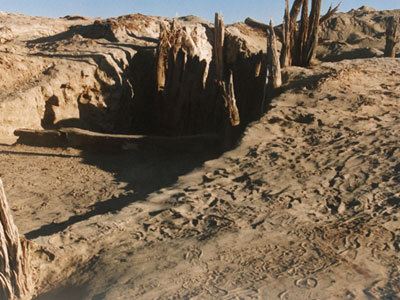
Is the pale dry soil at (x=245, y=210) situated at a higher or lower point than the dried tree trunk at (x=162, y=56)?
lower

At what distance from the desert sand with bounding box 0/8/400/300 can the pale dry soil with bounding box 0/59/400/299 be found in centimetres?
2

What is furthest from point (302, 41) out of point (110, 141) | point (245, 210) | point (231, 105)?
point (245, 210)

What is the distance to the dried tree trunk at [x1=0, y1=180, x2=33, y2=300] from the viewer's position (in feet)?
17.9

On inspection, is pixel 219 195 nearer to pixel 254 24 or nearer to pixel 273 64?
pixel 273 64

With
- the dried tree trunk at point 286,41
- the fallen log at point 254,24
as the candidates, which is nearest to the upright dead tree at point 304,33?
the dried tree trunk at point 286,41

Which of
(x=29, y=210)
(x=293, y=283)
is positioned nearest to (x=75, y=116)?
(x=29, y=210)

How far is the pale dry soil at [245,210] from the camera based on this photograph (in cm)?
546

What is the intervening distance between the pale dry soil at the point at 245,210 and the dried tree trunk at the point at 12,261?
0.98 feet

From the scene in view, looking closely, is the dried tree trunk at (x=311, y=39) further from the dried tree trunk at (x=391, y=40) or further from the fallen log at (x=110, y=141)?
the fallen log at (x=110, y=141)

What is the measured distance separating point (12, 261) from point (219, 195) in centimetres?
251

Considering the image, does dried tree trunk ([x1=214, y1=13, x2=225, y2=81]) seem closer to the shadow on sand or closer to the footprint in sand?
the shadow on sand

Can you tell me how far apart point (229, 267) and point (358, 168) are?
254cm

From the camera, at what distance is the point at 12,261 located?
18.4 feet

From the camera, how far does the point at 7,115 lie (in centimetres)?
1077
